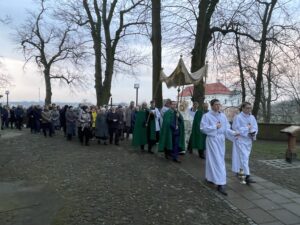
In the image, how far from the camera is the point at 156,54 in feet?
52.7

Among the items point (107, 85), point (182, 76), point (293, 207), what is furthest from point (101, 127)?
point (107, 85)

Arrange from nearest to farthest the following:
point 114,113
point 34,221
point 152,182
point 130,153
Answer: point 34,221 → point 152,182 → point 130,153 → point 114,113

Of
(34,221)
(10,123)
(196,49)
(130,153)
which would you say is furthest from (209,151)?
(10,123)

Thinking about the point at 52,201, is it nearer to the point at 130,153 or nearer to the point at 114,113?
the point at 130,153

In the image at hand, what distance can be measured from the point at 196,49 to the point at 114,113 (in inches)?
176

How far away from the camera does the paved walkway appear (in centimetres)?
686

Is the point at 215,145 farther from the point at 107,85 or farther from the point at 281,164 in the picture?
the point at 107,85

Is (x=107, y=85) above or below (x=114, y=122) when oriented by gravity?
above

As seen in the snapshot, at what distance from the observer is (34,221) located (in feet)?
20.6

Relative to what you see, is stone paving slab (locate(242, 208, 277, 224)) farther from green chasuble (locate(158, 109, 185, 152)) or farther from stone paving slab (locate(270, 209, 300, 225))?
green chasuble (locate(158, 109, 185, 152))

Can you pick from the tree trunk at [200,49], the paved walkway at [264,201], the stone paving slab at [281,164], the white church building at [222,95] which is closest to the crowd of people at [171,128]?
the paved walkway at [264,201]

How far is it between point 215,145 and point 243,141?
3.24ft

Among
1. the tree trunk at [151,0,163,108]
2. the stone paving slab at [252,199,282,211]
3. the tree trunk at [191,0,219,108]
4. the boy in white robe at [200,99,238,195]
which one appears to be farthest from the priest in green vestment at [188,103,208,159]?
the stone paving slab at [252,199,282,211]

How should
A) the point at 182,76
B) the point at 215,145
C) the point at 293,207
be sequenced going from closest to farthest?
the point at 293,207 → the point at 215,145 → the point at 182,76
